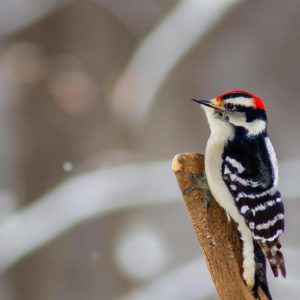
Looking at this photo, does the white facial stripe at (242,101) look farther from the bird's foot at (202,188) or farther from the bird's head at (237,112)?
the bird's foot at (202,188)

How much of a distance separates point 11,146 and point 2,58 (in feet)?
1.78

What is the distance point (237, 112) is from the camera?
200cm

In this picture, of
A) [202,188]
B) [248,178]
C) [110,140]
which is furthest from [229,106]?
[110,140]

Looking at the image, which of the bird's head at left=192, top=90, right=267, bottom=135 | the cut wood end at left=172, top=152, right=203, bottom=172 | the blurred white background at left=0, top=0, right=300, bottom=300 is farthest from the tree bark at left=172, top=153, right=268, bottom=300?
the blurred white background at left=0, top=0, right=300, bottom=300

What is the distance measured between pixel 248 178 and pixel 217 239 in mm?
253

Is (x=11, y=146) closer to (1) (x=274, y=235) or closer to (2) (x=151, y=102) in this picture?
(2) (x=151, y=102)

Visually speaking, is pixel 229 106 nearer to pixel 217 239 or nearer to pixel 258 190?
pixel 258 190

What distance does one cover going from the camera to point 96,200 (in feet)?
15.0

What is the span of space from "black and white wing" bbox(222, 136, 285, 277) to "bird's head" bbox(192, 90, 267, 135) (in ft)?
0.16

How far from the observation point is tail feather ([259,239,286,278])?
5.84ft

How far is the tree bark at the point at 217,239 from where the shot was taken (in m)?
1.70

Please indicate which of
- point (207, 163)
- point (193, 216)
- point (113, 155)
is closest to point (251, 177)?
point (207, 163)

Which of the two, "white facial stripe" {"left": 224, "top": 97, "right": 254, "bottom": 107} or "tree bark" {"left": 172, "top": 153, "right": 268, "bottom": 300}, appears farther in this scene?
"white facial stripe" {"left": 224, "top": 97, "right": 254, "bottom": 107}

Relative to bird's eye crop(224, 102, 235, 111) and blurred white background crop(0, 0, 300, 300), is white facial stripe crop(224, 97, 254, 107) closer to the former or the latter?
bird's eye crop(224, 102, 235, 111)
